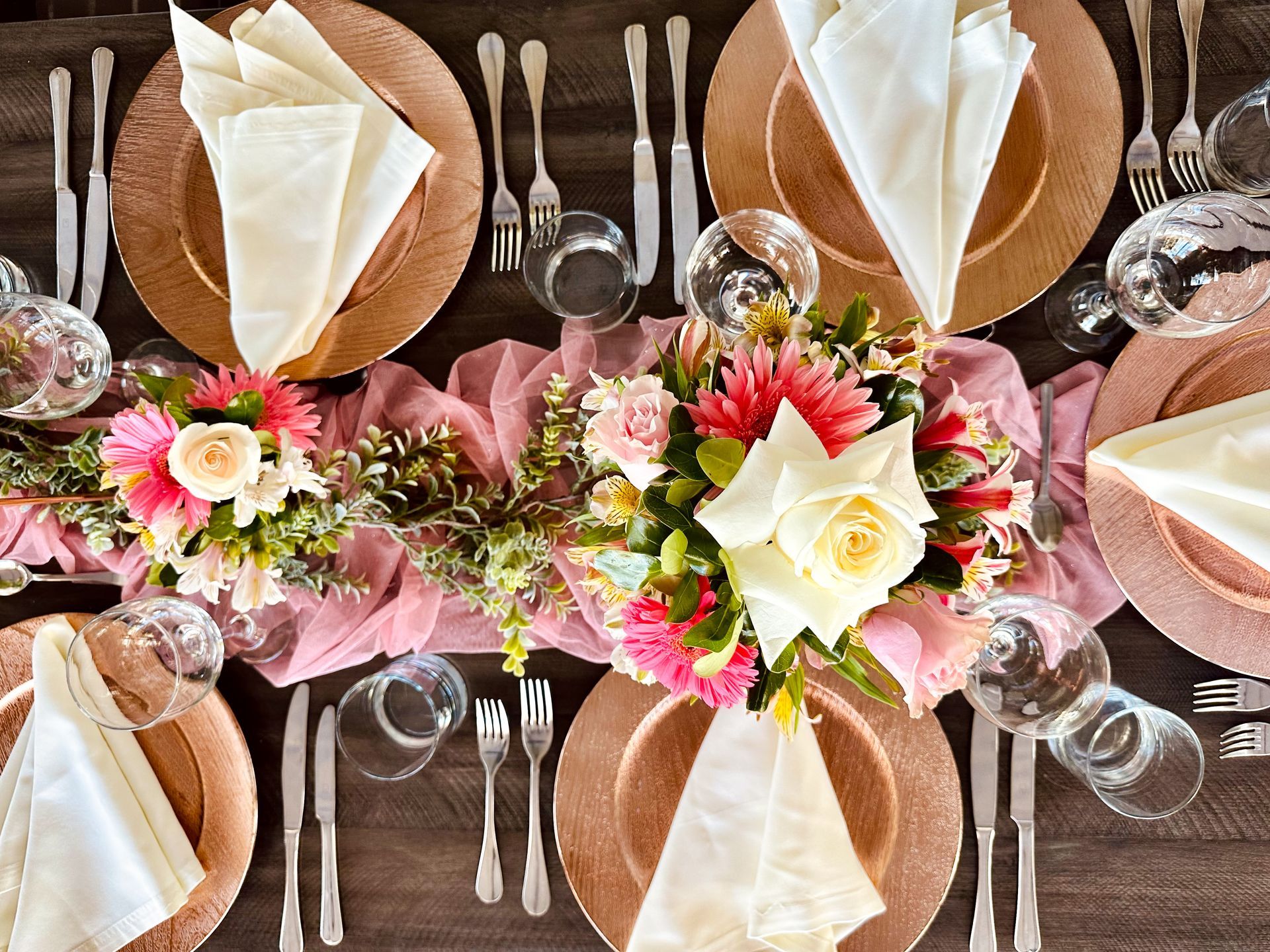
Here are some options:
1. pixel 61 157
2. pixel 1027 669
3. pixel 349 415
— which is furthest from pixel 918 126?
pixel 61 157

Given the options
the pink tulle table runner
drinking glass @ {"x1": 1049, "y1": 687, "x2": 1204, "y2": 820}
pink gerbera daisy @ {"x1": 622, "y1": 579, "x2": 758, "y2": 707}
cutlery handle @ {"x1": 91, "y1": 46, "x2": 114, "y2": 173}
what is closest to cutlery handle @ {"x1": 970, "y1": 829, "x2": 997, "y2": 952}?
drinking glass @ {"x1": 1049, "y1": 687, "x2": 1204, "y2": 820}

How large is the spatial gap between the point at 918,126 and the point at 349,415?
0.77 metres

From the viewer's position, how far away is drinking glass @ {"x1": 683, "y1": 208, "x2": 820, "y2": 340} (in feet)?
2.79

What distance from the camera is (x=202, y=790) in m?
1.05

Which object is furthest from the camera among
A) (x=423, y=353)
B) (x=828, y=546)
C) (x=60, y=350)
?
(x=423, y=353)

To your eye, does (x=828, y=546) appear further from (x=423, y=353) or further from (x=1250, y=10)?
(x=1250, y=10)

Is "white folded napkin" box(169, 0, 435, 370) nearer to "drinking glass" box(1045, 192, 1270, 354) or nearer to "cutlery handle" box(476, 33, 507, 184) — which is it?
"cutlery handle" box(476, 33, 507, 184)

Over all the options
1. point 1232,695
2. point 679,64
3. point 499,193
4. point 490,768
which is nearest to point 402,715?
point 490,768

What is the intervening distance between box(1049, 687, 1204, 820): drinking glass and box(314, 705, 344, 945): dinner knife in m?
0.93

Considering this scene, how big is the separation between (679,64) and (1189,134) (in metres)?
0.64

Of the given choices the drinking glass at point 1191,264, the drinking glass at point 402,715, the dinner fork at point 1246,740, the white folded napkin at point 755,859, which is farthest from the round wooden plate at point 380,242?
the dinner fork at point 1246,740

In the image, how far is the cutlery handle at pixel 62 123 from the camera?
3.56ft

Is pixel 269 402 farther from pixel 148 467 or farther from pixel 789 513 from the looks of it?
pixel 789 513

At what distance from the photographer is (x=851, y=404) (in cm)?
55
